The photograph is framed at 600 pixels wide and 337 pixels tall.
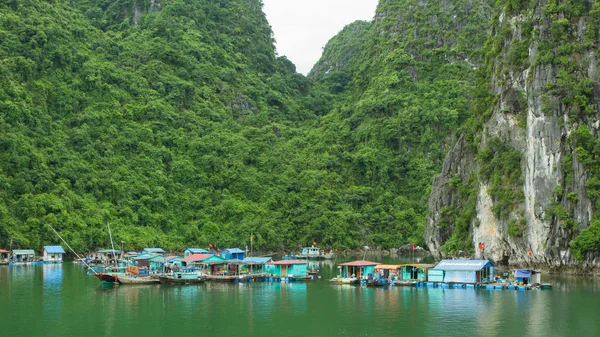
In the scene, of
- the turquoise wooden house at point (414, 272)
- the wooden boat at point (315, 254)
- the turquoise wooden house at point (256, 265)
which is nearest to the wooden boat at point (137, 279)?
the turquoise wooden house at point (256, 265)

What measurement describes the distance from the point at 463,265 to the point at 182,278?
24235 millimetres

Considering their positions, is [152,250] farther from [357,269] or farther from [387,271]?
[387,271]

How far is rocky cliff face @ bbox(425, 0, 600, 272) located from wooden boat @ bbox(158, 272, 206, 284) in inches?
1120

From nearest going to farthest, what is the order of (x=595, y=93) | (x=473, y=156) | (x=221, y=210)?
(x=595, y=93) < (x=473, y=156) < (x=221, y=210)

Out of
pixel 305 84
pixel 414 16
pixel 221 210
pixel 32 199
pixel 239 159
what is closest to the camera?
pixel 32 199

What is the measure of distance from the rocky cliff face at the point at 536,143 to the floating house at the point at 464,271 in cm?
790

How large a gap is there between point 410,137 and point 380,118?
8.08m

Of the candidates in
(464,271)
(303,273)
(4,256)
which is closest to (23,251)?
(4,256)

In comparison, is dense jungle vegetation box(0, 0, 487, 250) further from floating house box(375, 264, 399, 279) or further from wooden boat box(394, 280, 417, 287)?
wooden boat box(394, 280, 417, 287)

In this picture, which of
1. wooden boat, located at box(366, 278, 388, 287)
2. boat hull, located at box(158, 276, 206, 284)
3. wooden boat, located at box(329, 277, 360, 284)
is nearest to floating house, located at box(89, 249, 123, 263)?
boat hull, located at box(158, 276, 206, 284)

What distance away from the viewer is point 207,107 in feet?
409

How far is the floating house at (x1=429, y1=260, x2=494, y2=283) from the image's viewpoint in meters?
57.8

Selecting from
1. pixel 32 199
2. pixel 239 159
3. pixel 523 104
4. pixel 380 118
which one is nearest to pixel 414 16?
pixel 380 118

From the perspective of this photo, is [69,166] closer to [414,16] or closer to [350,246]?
[350,246]
